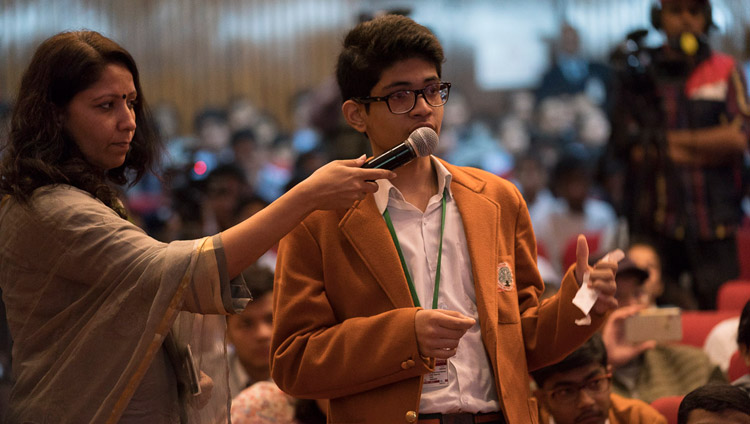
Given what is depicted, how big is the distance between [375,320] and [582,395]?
96 centimetres

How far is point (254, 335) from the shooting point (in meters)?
3.22

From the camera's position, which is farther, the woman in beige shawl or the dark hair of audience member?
the dark hair of audience member

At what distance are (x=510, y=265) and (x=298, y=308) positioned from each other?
474 millimetres

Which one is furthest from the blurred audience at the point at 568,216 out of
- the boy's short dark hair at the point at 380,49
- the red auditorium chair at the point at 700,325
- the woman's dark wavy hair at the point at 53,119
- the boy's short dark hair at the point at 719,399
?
the woman's dark wavy hair at the point at 53,119

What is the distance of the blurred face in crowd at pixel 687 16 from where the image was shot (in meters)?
3.83

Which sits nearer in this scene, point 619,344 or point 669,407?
point 669,407

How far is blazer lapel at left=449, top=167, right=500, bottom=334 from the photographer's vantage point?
1787 mm

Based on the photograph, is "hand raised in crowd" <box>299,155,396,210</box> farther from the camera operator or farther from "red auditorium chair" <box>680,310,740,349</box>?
the camera operator

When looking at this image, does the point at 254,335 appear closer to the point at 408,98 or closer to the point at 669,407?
the point at 669,407

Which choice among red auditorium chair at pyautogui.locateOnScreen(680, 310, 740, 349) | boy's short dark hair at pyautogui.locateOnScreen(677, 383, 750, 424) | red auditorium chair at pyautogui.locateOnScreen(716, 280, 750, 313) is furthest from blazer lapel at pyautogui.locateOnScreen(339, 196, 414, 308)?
red auditorium chair at pyautogui.locateOnScreen(716, 280, 750, 313)

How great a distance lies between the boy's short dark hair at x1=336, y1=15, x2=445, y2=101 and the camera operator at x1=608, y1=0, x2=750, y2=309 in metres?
2.29

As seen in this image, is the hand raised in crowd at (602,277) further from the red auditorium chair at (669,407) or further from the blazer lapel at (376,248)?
the red auditorium chair at (669,407)

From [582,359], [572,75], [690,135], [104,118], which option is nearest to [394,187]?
[104,118]

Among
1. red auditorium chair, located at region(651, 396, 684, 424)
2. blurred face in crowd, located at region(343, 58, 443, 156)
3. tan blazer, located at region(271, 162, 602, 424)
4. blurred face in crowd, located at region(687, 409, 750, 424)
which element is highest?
blurred face in crowd, located at region(343, 58, 443, 156)
